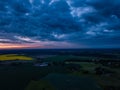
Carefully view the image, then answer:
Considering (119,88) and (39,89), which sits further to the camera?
(119,88)

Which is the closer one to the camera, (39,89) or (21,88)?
(39,89)

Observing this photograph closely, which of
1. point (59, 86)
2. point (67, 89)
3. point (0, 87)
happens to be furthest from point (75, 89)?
point (0, 87)

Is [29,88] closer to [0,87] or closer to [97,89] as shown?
[0,87]

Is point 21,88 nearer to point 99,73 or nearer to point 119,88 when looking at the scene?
point 119,88

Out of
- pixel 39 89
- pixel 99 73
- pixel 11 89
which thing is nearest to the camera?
pixel 39 89

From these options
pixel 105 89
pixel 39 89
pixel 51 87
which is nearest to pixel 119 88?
pixel 105 89

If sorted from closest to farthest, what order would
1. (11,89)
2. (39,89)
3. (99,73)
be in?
1. (39,89)
2. (11,89)
3. (99,73)

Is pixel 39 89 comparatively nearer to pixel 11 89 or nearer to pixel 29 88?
pixel 29 88

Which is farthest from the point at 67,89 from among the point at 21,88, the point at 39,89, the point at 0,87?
the point at 0,87
